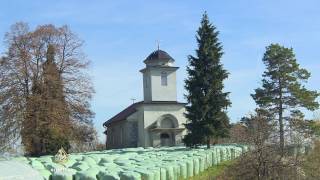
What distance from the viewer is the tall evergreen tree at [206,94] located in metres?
45.6

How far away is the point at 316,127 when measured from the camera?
50625 millimetres

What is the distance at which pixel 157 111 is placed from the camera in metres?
62.3

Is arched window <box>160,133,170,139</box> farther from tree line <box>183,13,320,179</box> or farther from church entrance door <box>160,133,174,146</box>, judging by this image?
tree line <box>183,13,320,179</box>

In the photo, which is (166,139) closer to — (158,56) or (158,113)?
(158,113)

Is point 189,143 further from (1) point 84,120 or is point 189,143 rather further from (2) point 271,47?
(2) point 271,47

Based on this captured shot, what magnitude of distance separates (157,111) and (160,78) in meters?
Answer: 3.86

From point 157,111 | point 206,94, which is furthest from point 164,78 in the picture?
point 206,94

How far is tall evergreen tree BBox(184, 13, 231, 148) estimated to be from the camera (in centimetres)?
4556

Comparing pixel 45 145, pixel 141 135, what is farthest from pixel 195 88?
pixel 141 135

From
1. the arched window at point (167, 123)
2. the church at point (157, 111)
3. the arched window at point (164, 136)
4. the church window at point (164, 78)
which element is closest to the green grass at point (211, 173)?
the church at point (157, 111)

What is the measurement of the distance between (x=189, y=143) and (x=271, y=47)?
43.9ft

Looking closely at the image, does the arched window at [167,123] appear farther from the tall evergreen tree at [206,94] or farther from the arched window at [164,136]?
the tall evergreen tree at [206,94]

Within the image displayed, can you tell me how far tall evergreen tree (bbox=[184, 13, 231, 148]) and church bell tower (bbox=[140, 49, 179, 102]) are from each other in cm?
1675

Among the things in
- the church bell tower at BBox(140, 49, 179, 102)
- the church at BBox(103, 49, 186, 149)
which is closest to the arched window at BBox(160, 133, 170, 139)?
the church at BBox(103, 49, 186, 149)
